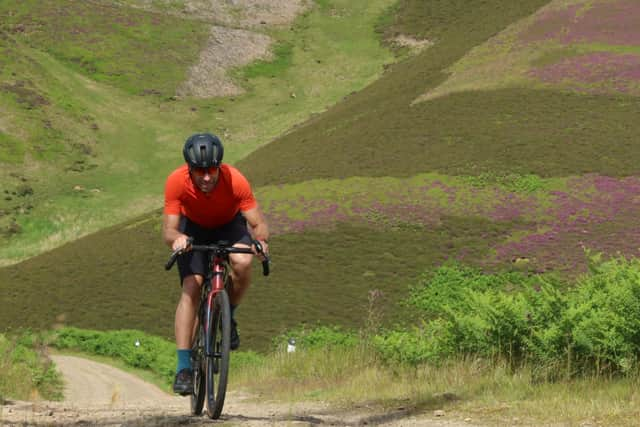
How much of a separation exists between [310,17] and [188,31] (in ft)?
52.2

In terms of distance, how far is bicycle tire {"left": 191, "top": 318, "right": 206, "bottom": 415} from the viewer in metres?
9.52

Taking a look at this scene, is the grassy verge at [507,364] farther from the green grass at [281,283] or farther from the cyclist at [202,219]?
the green grass at [281,283]

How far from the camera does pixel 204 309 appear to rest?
9188 millimetres

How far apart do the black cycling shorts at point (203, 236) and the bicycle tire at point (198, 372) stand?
26.8 inches

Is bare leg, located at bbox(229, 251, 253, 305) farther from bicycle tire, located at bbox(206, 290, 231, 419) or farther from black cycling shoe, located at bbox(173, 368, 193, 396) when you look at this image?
black cycling shoe, located at bbox(173, 368, 193, 396)

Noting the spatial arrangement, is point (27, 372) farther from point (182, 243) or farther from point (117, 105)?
point (117, 105)

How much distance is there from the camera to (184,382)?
910cm

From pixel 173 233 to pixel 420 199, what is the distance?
2941 cm

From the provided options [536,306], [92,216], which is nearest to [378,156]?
[92,216]

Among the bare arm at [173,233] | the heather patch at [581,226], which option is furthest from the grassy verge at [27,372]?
the heather patch at [581,226]

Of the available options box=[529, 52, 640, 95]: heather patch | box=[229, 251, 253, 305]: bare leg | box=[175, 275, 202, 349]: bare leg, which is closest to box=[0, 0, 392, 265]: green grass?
box=[529, 52, 640, 95]: heather patch

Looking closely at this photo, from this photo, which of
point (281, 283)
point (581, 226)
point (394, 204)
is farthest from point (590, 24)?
point (281, 283)

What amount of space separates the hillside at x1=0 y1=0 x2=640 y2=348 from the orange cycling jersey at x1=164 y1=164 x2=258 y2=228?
14.7 meters

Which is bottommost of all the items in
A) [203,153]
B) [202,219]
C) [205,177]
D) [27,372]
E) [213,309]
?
[27,372]
